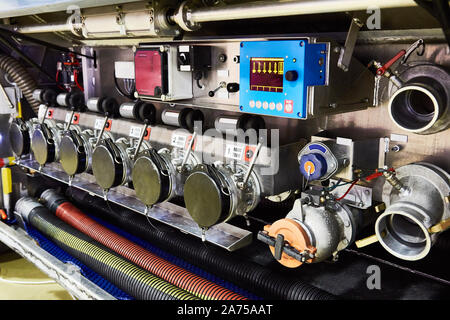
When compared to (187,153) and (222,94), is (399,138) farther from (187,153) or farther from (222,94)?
(187,153)

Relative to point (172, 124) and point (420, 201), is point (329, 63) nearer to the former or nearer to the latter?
point (420, 201)

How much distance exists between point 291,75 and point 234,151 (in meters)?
0.57

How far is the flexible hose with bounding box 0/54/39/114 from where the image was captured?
2.98m

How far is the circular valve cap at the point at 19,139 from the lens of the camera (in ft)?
9.59

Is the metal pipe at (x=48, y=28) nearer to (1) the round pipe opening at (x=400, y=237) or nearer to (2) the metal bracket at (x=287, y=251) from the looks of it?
(2) the metal bracket at (x=287, y=251)

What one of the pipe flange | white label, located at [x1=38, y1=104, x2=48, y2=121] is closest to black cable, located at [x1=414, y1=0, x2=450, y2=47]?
the pipe flange

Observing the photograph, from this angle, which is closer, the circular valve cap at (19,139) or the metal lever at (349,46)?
the metal lever at (349,46)

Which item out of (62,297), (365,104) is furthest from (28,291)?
(365,104)

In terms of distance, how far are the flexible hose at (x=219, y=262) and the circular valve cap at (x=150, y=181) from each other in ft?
1.04

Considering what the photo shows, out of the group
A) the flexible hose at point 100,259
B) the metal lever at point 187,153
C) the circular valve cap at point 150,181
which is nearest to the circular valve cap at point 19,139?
the flexible hose at point 100,259

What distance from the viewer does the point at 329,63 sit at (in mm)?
1458

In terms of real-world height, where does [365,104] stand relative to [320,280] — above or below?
above

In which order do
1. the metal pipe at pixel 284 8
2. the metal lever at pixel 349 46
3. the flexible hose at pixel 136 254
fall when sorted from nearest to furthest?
the metal pipe at pixel 284 8
the metal lever at pixel 349 46
the flexible hose at pixel 136 254

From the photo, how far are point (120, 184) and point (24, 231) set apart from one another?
891mm
